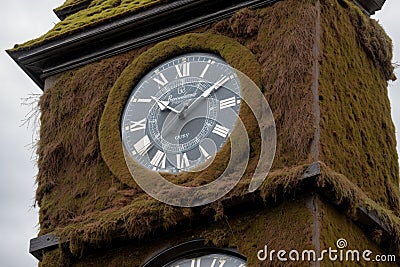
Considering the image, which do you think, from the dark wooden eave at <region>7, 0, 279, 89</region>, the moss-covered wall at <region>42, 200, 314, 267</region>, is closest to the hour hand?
the dark wooden eave at <region>7, 0, 279, 89</region>

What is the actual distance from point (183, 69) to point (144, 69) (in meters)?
0.55

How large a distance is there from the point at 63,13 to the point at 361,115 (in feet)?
14.7

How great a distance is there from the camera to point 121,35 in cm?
1686

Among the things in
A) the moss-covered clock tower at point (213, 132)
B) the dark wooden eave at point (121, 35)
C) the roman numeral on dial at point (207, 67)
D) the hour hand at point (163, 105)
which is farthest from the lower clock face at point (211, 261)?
the dark wooden eave at point (121, 35)

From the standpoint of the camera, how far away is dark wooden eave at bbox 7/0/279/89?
16375 mm

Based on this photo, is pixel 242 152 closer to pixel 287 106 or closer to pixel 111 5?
pixel 287 106

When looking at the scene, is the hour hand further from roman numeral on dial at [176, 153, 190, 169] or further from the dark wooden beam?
the dark wooden beam

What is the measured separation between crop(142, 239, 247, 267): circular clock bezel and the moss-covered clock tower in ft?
0.05

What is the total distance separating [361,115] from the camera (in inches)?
625

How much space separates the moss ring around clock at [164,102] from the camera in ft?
49.2

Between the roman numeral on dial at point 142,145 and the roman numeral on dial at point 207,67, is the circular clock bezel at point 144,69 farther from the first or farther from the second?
the roman numeral on dial at point 142,145

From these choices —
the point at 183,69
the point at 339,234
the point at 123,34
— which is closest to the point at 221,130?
the point at 183,69

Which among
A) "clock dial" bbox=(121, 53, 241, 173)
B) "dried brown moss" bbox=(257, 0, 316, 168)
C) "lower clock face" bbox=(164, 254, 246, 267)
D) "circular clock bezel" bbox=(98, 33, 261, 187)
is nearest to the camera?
"lower clock face" bbox=(164, 254, 246, 267)

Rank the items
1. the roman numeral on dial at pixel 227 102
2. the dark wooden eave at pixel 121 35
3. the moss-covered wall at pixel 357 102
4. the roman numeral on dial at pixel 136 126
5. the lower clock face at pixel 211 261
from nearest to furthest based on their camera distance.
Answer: the lower clock face at pixel 211 261
the moss-covered wall at pixel 357 102
the roman numeral on dial at pixel 227 102
the roman numeral on dial at pixel 136 126
the dark wooden eave at pixel 121 35
